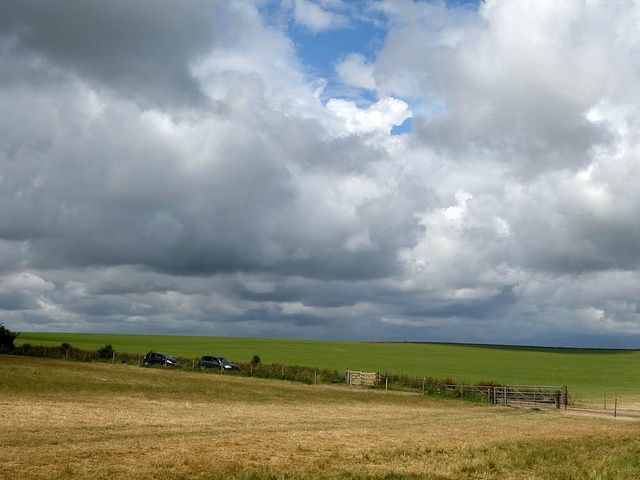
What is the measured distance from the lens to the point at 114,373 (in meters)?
61.1

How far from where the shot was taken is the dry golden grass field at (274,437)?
1892 centimetres

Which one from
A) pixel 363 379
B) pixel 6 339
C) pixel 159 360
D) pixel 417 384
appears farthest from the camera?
pixel 6 339

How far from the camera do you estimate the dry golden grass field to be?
18922 millimetres

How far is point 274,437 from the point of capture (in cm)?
2578

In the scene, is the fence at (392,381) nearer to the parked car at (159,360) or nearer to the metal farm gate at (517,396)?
the metal farm gate at (517,396)

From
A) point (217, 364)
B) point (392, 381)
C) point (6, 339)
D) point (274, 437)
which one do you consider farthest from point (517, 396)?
point (6, 339)

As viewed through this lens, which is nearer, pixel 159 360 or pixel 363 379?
pixel 363 379

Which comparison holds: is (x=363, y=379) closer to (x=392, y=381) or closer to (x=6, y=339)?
(x=392, y=381)

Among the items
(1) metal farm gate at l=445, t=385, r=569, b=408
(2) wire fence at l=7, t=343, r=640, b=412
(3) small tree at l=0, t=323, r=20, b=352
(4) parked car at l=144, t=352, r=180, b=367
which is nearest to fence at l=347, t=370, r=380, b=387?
(2) wire fence at l=7, t=343, r=640, b=412

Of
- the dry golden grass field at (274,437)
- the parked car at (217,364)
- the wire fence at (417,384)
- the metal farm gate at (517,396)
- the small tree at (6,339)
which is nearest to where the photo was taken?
the dry golden grass field at (274,437)

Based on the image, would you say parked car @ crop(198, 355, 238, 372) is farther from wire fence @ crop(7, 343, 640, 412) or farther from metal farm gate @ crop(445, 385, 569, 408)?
metal farm gate @ crop(445, 385, 569, 408)

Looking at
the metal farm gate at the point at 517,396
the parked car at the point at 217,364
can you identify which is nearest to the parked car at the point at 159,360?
the parked car at the point at 217,364

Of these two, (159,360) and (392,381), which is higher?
(159,360)

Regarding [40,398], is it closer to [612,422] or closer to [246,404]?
[246,404]
